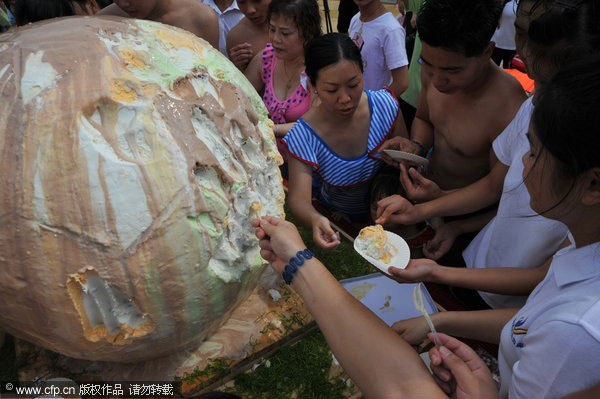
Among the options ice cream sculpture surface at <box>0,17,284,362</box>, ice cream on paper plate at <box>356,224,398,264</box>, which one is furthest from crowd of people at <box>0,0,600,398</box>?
ice cream sculpture surface at <box>0,17,284,362</box>

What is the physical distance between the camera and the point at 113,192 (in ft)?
4.09

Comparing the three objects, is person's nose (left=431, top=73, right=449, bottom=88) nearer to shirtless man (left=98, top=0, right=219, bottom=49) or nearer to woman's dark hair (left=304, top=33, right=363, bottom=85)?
woman's dark hair (left=304, top=33, right=363, bottom=85)

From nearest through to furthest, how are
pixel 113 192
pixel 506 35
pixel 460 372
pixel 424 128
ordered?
pixel 460 372 < pixel 113 192 < pixel 424 128 < pixel 506 35

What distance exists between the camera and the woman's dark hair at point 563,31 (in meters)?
1.32

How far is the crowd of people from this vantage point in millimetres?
883

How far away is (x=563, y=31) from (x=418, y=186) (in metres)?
0.92

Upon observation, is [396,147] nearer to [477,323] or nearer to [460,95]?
[460,95]

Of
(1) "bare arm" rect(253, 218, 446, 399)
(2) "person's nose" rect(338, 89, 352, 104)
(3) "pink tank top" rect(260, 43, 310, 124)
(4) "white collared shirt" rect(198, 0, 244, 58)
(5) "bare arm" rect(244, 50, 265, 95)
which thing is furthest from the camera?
(4) "white collared shirt" rect(198, 0, 244, 58)

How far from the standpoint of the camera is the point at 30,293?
4.19ft

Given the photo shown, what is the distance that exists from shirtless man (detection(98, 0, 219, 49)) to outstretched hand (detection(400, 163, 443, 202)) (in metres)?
1.64

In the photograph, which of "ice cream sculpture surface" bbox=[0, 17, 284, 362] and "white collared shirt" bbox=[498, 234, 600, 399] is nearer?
"white collared shirt" bbox=[498, 234, 600, 399]

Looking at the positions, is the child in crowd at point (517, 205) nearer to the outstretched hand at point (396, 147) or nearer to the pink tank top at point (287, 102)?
the outstretched hand at point (396, 147)

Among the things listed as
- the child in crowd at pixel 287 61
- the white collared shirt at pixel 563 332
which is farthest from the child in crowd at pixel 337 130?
the white collared shirt at pixel 563 332

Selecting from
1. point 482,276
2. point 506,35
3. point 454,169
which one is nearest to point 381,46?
point 454,169
